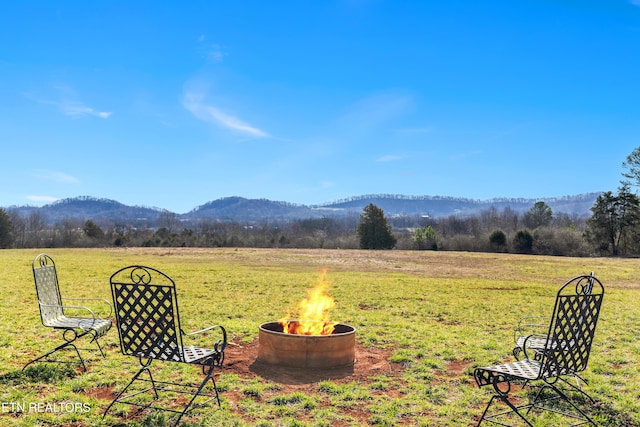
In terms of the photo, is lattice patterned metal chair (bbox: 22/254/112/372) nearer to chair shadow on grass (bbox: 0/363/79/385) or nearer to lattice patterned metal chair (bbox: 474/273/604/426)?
chair shadow on grass (bbox: 0/363/79/385)

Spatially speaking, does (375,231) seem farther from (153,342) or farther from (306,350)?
(153,342)

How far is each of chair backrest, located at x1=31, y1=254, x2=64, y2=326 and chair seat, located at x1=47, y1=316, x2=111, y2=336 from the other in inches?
2.0

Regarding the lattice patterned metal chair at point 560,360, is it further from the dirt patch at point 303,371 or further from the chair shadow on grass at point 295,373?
the chair shadow on grass at point 295,373

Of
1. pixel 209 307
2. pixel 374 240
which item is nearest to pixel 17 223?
pixel 374 240

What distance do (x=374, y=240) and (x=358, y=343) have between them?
51680 millimetres

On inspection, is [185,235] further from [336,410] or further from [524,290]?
[336,410]

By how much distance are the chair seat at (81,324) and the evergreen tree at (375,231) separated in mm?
53828

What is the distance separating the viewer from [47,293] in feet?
20.7

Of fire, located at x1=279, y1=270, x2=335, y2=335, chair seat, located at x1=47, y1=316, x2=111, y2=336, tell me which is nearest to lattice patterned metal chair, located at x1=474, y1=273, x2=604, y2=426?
fire, located at x1=279, y1=270, x2=335, y2=335

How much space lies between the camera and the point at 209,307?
453 inches

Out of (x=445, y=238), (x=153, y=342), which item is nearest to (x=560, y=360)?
(x=153, y=342)

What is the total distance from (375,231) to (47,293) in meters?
54.1

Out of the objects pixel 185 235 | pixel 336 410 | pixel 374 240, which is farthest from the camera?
pixel 185 235

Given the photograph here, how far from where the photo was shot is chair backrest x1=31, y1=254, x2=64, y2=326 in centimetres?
603
